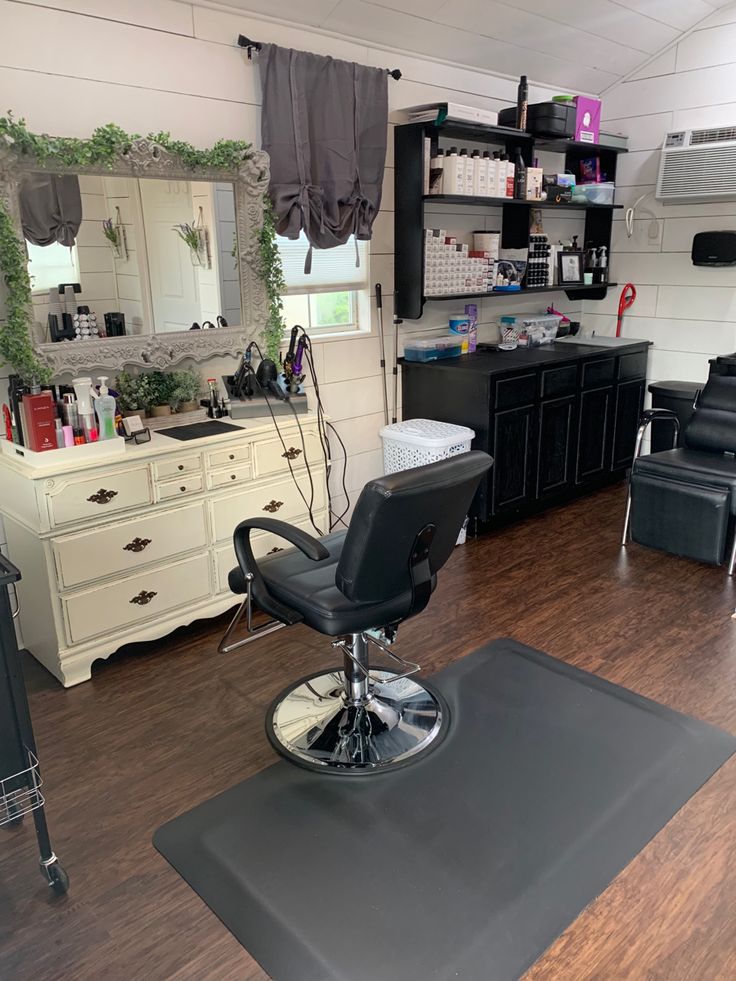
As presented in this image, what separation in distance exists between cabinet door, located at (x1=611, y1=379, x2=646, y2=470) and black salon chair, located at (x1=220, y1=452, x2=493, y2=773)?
257 centimetres

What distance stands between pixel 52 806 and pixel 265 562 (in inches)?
36.1

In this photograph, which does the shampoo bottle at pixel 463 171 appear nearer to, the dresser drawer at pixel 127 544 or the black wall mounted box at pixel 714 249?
the black wall mounted box at pixel 714 249

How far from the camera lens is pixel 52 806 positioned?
2176 mm

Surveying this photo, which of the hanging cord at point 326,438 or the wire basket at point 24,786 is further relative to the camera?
the hanging cord at point 326,438

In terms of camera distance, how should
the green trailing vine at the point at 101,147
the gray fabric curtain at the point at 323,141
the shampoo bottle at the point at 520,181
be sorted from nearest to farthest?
the green trailing vine at the point at 101,147
the gray fabric curtain at the point at 323,141
the shampoo bottle at the point at 520,181

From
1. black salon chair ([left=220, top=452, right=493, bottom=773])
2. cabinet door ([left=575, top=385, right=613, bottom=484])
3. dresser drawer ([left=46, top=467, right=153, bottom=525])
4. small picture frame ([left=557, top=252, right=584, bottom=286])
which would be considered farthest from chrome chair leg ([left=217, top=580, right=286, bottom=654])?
small picture frame ([left=557, top=252, right=584, bottom=286])

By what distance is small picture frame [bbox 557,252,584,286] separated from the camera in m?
4.73

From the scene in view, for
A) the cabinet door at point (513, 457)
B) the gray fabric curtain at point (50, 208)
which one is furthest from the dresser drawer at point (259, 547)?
the gray fabric curtain at point (50, 208)

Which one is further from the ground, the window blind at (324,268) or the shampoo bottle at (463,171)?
the shampoo bottle at (463,171)

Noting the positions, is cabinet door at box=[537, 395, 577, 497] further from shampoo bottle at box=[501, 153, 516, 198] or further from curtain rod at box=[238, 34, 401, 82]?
curtain rod at box=[238, 34, 401, 82]

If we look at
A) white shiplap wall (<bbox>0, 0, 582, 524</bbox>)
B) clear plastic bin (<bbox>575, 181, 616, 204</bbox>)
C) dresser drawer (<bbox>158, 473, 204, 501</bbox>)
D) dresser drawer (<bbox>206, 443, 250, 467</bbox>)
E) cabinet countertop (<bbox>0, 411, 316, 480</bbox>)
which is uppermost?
white shiplap wall (<bbox>0, 0, 582, 524</bbox>)

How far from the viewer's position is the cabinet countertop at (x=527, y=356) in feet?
12.9

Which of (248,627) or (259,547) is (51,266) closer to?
(259,547)

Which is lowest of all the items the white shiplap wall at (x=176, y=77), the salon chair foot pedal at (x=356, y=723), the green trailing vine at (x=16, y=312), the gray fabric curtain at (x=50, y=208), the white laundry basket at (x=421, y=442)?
the salon chair foot pedal at (x=356, y=723)
